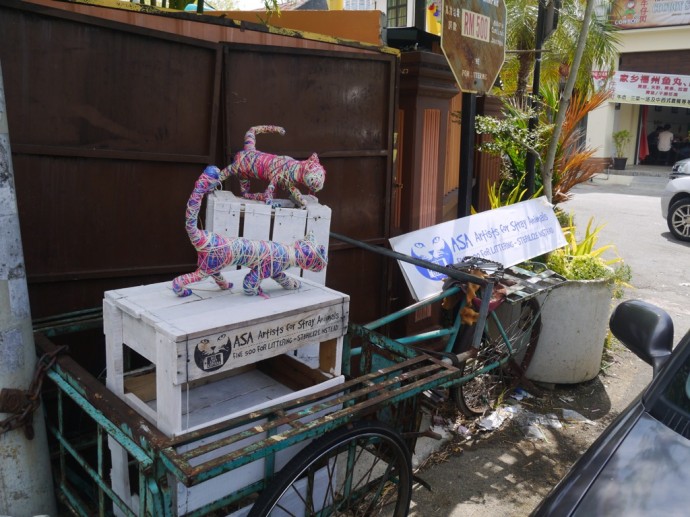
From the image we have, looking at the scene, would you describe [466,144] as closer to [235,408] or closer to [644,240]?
[235,408]

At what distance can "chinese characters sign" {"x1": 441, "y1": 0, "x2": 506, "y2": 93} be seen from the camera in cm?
380

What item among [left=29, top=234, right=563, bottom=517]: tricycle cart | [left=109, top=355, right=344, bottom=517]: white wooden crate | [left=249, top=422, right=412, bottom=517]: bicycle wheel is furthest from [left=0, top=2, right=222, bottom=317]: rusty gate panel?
[left=249, top=422, right=412, bottom=517]: bicycle wheel

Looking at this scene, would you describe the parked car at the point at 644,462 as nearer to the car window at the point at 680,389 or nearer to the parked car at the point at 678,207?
the car window at the point at 680,389

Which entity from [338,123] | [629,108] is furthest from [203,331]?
[629,108]

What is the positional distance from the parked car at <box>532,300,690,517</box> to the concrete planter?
2.14 m

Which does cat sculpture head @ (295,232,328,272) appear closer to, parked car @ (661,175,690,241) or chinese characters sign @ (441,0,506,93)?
chinese characters sign @ (441,0,506,93)

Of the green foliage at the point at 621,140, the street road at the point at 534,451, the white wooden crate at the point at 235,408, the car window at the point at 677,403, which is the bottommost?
the street road at the point at 534,451

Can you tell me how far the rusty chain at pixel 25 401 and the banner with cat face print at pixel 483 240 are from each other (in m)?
2.24

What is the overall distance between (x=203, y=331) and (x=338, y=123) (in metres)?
2.15

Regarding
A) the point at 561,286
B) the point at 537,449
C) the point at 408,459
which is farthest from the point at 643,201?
the point at 408,459

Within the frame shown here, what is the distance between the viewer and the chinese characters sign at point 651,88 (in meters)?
20.1

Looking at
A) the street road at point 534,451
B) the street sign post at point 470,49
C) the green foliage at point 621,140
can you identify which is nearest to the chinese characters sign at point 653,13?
the green foliage at point 621,140

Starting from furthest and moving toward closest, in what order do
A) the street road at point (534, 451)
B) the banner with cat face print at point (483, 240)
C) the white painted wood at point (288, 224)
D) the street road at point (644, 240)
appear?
the street road at point (644, 240) → the banner with cat face print at point (483, 240) → the street road at point (534, 451) → the white painted wood at point (288, 224)

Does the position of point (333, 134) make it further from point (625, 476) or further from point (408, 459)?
point (625, 476)
